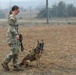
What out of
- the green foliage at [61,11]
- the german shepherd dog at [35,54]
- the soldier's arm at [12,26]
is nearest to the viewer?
the soldier's arm at [12,26]

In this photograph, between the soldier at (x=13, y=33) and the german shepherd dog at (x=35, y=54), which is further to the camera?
the german shepherd dog at (x=35, y=54)

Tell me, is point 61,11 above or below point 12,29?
below

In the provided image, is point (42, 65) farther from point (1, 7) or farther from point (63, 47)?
point (1, 7)

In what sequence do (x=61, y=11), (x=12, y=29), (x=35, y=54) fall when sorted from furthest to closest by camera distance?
(x=61, y=11)
(x=35, y=54)
(x=12, y=29)

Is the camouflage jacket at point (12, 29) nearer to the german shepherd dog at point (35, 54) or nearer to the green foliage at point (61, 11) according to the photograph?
the german shepherd dog at point (35, 54)

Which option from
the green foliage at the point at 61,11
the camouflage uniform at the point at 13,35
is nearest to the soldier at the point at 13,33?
the camouflage uniform at the point at 13,35

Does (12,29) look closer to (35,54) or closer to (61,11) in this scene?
(35,54)

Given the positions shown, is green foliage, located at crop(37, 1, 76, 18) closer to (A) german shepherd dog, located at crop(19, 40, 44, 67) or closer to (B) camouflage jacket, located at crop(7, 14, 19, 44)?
(A) german shepherd dog, located at crop(19, 40, 44, 67)

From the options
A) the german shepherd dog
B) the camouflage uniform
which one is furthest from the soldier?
the german shepherd dog

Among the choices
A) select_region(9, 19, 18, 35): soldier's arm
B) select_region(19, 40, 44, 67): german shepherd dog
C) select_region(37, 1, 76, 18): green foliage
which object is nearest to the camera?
select_region(9, 19, 18, 35): soldier's arm

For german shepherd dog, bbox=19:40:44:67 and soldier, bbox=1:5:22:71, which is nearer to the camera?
soldier, bbox=1:5:22:71

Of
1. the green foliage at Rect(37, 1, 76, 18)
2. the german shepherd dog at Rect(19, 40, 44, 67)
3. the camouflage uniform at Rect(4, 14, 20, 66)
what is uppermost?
the camouflage uniform at Rect(4, 14, 20, 66)

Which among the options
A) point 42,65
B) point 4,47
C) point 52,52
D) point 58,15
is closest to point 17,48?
point 42,65

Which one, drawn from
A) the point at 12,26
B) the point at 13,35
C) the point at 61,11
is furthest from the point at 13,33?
the point at 61,11
